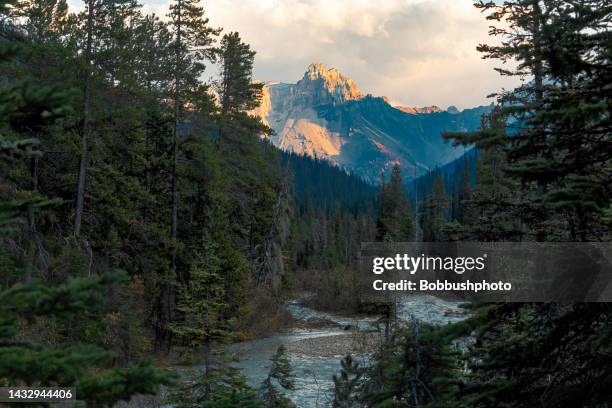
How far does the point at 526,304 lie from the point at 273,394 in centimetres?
519

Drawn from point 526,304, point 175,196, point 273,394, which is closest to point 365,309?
point 175,196

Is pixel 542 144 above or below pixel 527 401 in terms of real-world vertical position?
above

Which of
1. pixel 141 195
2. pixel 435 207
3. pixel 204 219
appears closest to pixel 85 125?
pixel 141 195

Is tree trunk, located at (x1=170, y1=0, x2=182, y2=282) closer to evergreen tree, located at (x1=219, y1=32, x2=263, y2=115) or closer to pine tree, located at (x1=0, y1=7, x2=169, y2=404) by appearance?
evergreen tree, located at (x1=219, y1=32, x2=263, y2=115)

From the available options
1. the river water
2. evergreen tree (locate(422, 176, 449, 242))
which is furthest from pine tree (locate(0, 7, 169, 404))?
evergreen tree (locate(422, 176, 449, 242))

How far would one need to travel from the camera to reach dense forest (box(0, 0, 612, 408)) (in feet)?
12.8

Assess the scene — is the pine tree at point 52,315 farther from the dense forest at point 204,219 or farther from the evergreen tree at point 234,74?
the evergreen tree at point 234,74

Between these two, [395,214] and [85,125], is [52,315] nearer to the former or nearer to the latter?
[85,125]

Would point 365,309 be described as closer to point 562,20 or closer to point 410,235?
point 410,235

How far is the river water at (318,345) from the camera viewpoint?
18.1m

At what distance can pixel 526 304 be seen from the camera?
17.7 feet

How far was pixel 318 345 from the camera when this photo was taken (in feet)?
95.2

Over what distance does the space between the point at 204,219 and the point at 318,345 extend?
8.39m

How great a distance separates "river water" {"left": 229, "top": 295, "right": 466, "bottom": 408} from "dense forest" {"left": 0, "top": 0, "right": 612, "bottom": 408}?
1.26 meters
